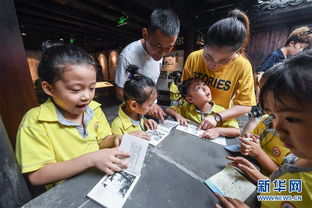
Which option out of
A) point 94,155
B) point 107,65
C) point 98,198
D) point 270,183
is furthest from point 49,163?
point 107,65

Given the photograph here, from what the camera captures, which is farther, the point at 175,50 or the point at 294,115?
the point at 175,50

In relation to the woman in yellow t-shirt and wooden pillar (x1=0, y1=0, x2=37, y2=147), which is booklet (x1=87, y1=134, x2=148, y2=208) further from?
wooden pillar (x1=0, y1=0, x2=37, y2=147)

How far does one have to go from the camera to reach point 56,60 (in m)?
0.84

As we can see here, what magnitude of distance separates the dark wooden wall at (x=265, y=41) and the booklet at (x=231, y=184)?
5.44 m

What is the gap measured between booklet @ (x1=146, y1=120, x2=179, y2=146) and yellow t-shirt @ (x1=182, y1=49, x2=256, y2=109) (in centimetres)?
68

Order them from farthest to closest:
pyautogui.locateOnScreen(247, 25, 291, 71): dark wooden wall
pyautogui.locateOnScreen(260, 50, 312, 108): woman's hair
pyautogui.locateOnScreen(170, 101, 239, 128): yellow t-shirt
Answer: pyautogui.locateOnScreen(247, 25, 291, 71): dark wooden wall
pyautogui.locateOnScreen(170, 101, 239, 128): yellow t-shirt
pyautogui.locateOnScreen(260, 50, 312, 108): woman's hair

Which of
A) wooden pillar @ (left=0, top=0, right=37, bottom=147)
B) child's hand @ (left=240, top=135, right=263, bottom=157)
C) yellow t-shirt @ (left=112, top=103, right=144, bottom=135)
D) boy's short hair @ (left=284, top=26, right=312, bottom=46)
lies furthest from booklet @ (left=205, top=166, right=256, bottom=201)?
boy's short hair @ (left=284, top=26, right=312, bottom=46)

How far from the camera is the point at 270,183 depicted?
2.32 ft

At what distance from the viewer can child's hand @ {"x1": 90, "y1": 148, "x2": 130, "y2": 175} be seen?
767 millimetres

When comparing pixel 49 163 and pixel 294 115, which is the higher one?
pixel 294 115

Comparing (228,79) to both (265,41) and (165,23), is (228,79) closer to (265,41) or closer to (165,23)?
(165,23)

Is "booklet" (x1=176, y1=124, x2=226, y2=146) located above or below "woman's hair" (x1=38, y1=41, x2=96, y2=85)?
below

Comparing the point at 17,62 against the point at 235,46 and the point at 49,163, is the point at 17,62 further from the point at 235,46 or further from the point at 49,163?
the point at 235,46

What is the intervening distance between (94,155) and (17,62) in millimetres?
1296
